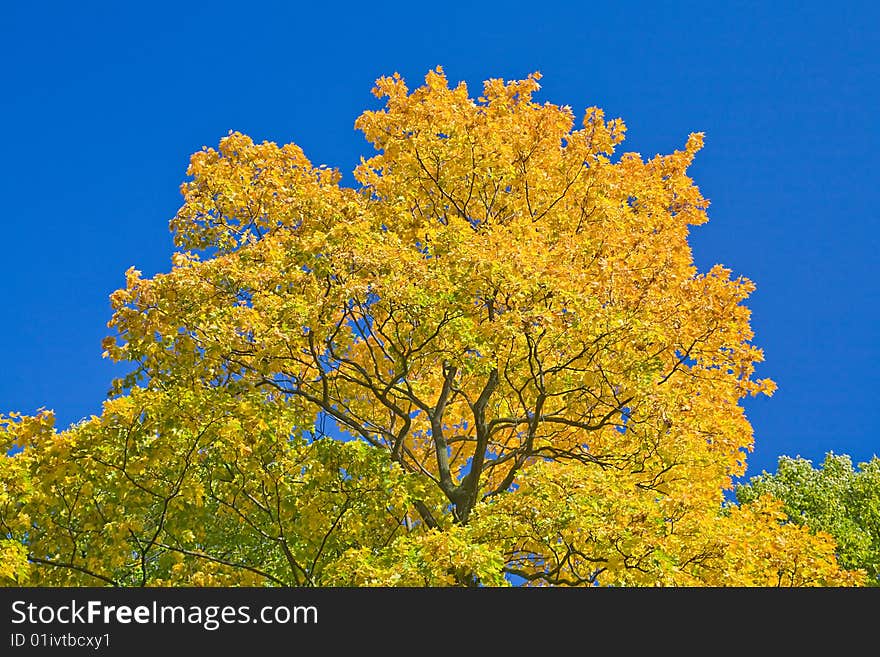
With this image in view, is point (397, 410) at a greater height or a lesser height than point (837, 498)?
lesser

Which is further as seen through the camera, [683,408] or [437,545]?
[683,408]

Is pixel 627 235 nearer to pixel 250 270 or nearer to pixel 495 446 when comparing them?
pixel 495 446

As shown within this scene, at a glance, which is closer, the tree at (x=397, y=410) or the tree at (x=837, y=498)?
the tree at (x=397, y=410)

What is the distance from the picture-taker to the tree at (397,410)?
1230 centimetres

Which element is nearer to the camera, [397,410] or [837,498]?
[397,410]

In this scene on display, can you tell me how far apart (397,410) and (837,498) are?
2052cm

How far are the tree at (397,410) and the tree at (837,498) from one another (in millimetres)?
14360

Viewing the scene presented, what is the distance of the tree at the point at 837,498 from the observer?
93.1ft

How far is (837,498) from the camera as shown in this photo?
29953 mm

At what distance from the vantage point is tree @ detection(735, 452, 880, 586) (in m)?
28.4

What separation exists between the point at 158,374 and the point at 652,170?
11.1m

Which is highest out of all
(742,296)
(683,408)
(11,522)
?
(742,296)

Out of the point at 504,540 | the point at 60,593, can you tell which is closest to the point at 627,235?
the point at 504,540

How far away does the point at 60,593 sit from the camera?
1027cm
